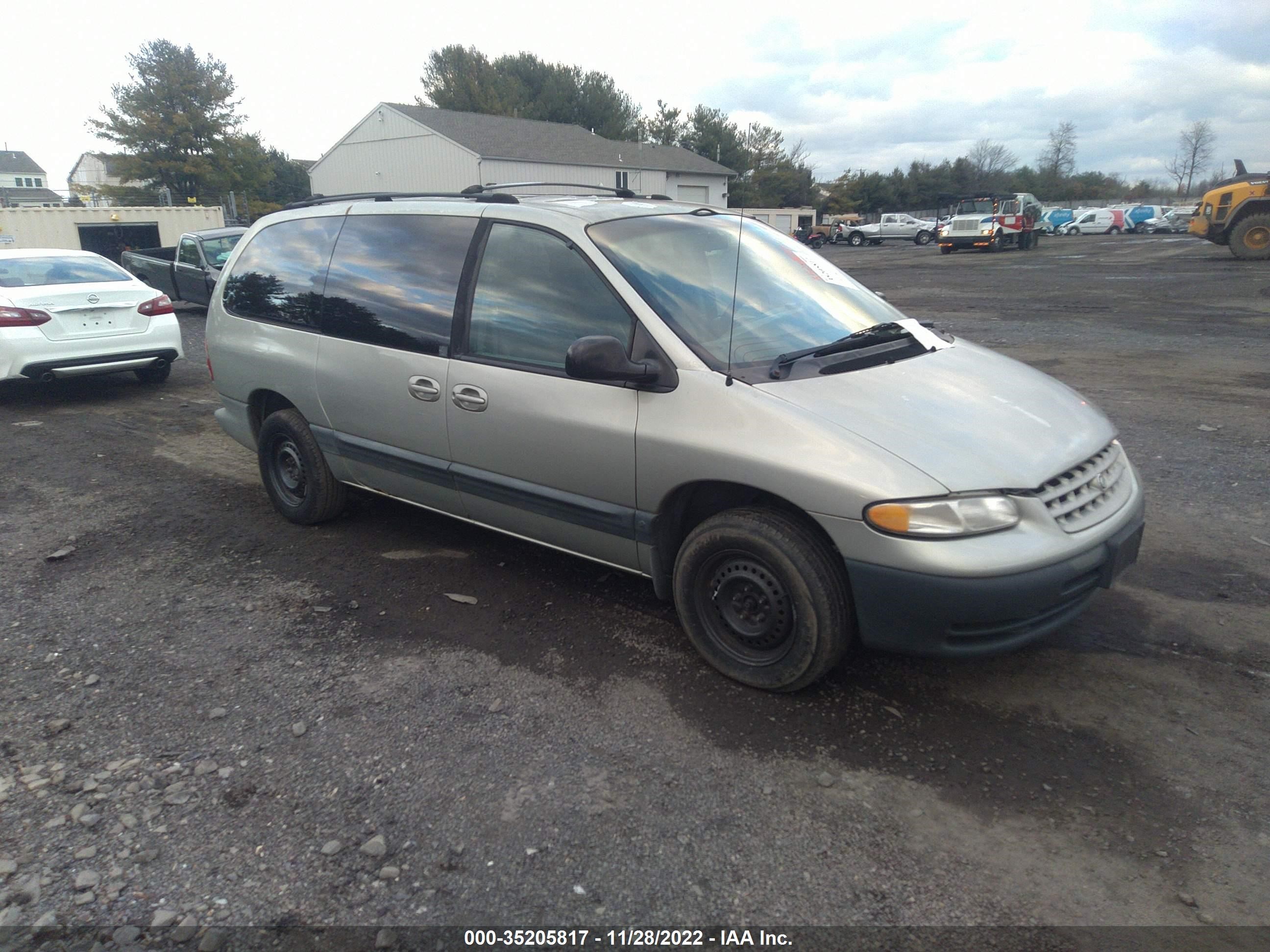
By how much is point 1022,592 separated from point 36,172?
122 m

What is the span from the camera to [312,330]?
15.1 feet

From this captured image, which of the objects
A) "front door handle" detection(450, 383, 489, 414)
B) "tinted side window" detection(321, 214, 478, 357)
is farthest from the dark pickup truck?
"front door handle" detection(450, 383, 489, 414)

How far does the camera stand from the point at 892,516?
9.06 feet

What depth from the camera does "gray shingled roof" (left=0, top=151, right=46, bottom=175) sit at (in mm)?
90562

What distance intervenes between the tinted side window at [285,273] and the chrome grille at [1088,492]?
369 centimetres

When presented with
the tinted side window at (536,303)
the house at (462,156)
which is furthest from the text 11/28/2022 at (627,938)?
the house at (462,156)

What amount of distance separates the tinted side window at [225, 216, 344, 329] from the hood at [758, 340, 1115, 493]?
2.78 m

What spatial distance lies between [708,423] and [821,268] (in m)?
1.54

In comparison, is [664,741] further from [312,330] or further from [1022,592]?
[312,330]

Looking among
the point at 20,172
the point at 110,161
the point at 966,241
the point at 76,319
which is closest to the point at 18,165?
the point at 20,172

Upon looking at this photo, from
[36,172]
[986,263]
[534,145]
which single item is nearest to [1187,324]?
[986,263]

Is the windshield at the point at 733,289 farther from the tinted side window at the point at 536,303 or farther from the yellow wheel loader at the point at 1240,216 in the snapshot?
the yellow wheel loader at the point at 1240,216

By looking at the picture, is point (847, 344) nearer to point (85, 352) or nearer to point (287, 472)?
point (287, 472)

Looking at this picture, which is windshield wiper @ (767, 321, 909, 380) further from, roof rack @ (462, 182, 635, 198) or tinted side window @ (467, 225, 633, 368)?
roof rack @ (462, 182, 635, 198)
